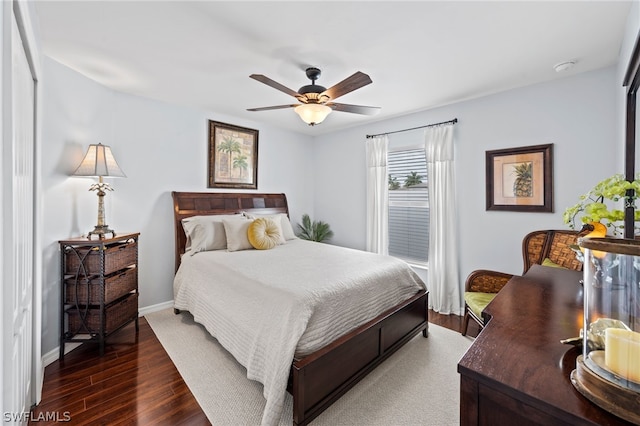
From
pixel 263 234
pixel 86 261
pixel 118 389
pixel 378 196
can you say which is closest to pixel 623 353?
pixel 118 389

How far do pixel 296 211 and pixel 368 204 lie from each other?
1.42m

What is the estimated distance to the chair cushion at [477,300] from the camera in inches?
96.4

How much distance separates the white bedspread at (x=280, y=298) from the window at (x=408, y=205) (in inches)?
49.6

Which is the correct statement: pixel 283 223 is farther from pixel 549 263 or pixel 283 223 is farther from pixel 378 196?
pixel 549 263

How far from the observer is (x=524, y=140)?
3.00 metres

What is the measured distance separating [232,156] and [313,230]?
187 centimetres

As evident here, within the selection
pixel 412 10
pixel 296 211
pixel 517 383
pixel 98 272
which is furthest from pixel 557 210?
pixel 98 272

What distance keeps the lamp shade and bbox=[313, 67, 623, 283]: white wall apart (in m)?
3.44

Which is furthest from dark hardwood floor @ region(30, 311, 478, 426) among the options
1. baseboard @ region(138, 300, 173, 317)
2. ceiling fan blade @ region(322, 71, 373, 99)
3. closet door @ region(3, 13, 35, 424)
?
ceiling fan blade @ region(322, 71, 373, 99)

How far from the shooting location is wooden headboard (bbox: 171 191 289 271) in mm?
3580

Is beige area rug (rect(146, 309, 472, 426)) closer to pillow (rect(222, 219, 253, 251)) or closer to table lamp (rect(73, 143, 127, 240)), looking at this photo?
pillow (rect(222, 219, 253, 251))

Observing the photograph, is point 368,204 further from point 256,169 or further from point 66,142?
point 66,142

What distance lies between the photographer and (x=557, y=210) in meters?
2.82

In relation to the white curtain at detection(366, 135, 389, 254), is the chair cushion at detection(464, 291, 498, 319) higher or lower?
lower
